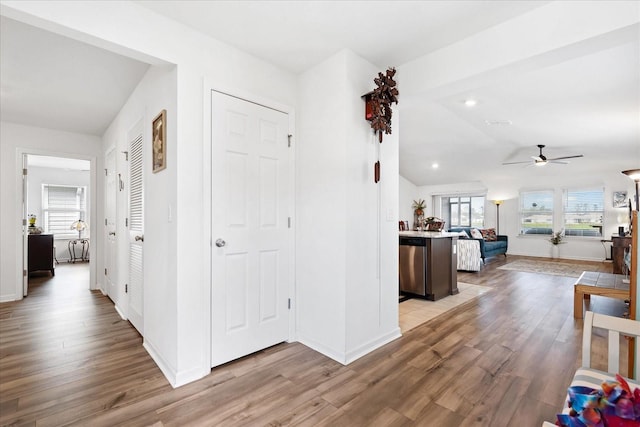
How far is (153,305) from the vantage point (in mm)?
2471

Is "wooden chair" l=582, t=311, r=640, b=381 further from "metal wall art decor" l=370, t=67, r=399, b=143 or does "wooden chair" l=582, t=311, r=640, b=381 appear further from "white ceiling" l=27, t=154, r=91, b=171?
"white ceiling" l=27, t=154, r=91, b=171

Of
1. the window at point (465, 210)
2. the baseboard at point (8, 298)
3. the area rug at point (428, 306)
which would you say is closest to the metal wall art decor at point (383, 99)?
the area rug at point (428, 306)

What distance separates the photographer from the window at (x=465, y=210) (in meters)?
10.4

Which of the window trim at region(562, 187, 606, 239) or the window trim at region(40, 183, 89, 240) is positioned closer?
the window trim at region(40, 183, 89, 240)

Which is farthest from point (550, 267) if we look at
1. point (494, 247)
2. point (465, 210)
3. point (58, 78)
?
point (58, 78)

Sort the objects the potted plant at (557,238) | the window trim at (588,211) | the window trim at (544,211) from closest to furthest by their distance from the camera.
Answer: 1. the window trim at (588,211)
2. the potted plant at (557,238)
3. the window trim at (544,211)

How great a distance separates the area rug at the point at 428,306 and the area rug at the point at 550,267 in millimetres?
2469

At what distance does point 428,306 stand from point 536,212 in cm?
722

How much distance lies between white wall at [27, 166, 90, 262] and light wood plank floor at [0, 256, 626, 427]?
543 cm

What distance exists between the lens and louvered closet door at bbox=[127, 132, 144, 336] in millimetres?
2883

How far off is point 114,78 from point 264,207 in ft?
6.46

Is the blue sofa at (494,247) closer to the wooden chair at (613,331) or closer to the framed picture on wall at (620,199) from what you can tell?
the framed picture on wall at (620,199)

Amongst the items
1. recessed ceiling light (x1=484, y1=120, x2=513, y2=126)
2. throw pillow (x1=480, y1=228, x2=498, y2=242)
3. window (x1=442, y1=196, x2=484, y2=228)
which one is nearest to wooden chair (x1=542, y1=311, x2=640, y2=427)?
recessed ceiling light (x1=484, y1=120, x2=513, y2=126)

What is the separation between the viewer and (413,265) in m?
4.31
